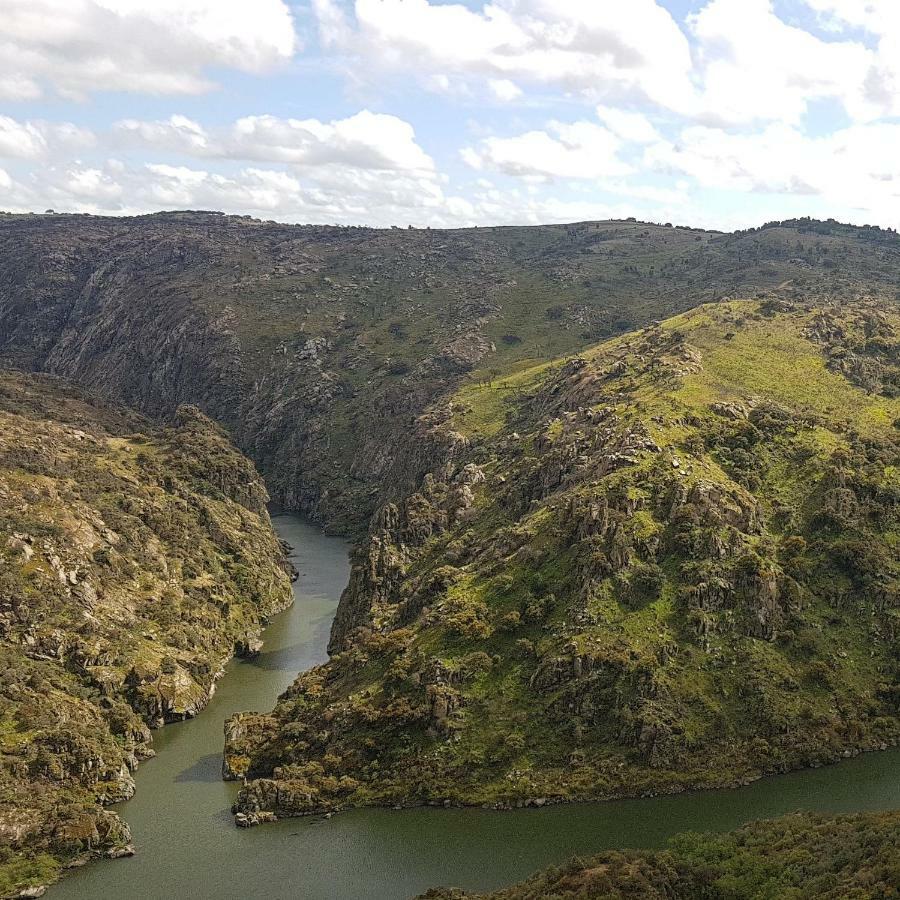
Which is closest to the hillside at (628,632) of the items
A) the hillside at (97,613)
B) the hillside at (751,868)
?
the hillside at (97,613)

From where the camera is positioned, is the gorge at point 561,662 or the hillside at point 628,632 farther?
the hillside at point 628,632

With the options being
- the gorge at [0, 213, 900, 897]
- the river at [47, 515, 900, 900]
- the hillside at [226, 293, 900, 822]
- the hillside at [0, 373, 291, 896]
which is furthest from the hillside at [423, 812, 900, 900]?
the hillside at [0, 373, 291, 896]

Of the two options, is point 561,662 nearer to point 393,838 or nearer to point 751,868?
point 393,838

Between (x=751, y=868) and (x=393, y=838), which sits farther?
(x=393, y=838)

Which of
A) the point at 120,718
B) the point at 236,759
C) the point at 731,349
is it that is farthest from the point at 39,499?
the point at 731,349

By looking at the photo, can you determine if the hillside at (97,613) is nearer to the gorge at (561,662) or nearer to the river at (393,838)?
the gorge at (561,662)

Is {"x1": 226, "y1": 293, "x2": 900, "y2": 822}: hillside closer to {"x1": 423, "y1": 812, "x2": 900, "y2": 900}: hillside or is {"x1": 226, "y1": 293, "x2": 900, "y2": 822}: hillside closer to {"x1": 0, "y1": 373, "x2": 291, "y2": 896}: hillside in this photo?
{"x1": 0, "y1": 373, "x2": 291, "y2": 896}: hillside

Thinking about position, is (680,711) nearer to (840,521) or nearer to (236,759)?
(840,521)

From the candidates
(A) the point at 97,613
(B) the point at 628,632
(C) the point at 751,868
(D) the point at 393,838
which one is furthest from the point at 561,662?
(A) the point at 97,613
